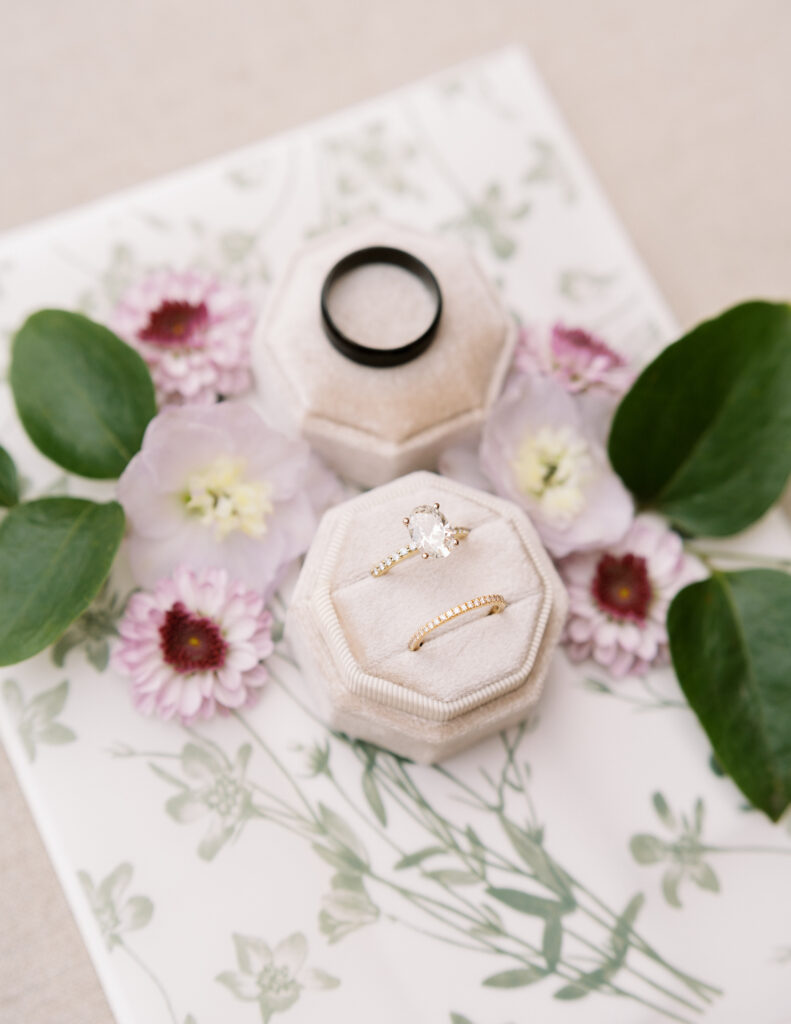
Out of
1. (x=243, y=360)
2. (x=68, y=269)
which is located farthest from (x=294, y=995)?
(x=68, y=269)

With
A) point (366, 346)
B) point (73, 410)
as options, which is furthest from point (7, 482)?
point (366, 346)

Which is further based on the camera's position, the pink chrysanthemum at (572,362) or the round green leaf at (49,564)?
the pink chrysanthemum at (572,362)

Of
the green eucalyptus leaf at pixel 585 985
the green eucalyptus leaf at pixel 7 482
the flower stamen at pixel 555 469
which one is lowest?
the green eucalyptus leaf at pixel 585 985

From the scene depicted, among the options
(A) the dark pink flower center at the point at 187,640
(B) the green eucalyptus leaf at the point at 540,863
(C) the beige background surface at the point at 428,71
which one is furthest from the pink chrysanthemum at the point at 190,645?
(C) the beige background surface at the point at 428,71

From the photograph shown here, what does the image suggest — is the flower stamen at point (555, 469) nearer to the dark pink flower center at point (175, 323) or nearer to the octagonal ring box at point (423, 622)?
the octagonal ring box at point (423, 622)

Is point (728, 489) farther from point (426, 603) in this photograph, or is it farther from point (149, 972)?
point (149, 972)

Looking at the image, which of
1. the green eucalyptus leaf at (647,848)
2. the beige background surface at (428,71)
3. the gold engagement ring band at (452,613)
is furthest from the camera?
the beige background surface at (428,71)
